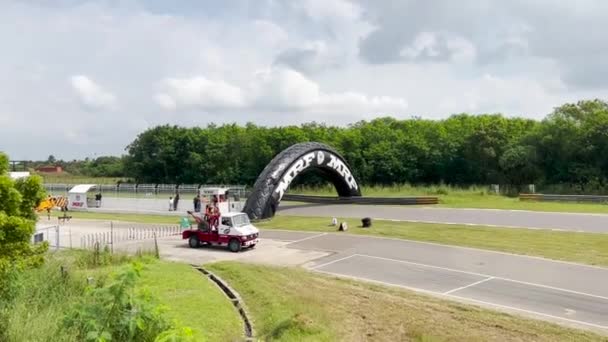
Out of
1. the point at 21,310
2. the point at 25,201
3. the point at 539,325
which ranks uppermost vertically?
the point at 25,201

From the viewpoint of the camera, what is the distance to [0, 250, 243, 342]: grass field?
8859 millimetres

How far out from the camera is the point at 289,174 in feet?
116

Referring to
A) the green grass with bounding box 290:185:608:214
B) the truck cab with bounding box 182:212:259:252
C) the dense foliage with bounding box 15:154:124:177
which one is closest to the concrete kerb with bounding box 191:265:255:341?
the truck cab with bounding box 182:212:259:252

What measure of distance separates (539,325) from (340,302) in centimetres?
464

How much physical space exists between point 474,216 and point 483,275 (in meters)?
15.2

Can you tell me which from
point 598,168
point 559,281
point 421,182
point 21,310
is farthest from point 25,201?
point 421,182

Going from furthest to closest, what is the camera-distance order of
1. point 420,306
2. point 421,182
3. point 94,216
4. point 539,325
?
point 421,182
point 94,216
point 420,306
point 539,325

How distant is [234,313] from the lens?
12.8 m

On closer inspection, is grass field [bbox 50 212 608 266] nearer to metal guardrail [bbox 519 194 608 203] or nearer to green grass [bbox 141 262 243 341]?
green grass [bbox 141 262 243 341]

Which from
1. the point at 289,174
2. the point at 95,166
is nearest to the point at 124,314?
the point at 289,174

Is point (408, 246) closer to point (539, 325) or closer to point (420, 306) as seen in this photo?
point (420, 306)

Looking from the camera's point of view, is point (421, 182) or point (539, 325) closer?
point (539, 325)

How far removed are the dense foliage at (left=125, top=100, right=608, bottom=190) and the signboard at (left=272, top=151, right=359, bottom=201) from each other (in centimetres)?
1930

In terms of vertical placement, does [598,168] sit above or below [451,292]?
above
